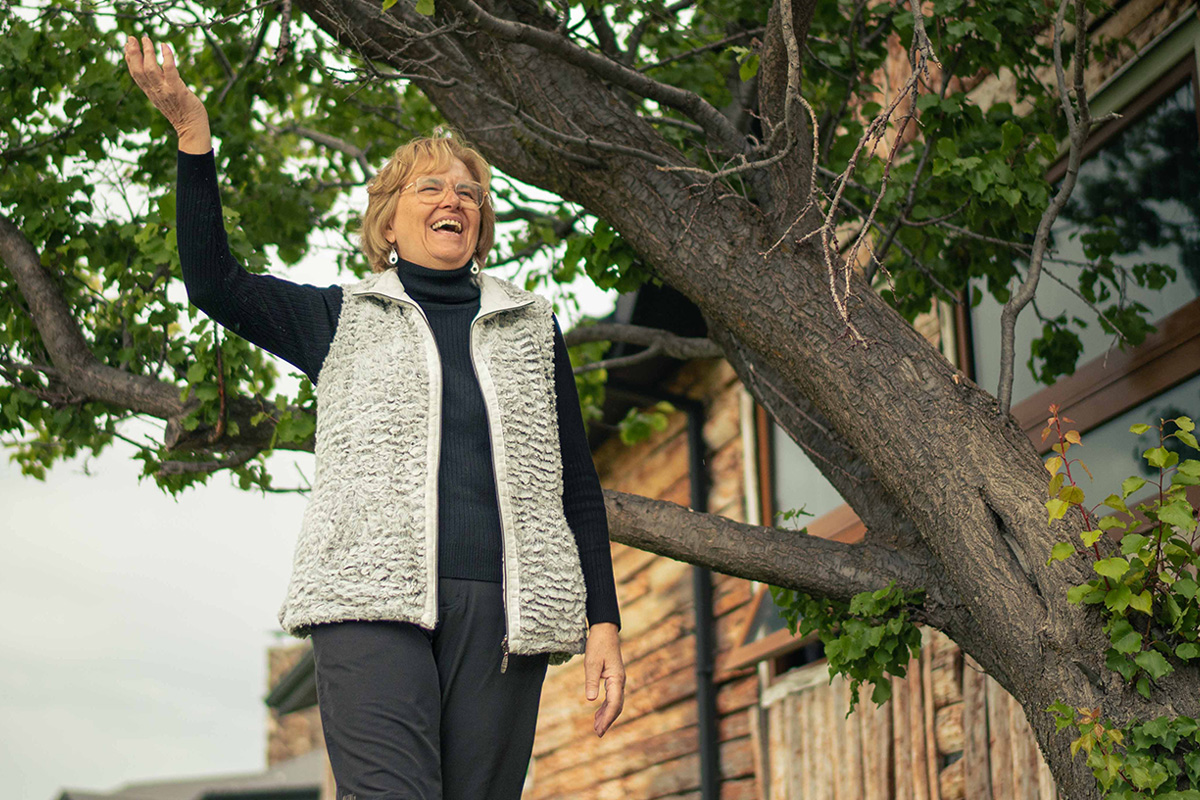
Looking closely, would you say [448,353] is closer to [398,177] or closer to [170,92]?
[398,177]

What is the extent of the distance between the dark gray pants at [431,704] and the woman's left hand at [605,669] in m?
0.16

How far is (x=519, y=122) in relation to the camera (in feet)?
10.3

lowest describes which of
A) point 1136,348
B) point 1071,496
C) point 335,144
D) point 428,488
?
point 428,488

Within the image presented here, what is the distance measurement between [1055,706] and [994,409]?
2.26 ft

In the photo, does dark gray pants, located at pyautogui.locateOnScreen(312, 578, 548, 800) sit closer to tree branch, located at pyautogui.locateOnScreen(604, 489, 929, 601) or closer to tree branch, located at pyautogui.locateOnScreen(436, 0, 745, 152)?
tree branch, located at pyautogui.locateOnScreen(604, 489, 929, 601)

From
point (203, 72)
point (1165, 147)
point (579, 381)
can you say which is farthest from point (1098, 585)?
point (203, 72)

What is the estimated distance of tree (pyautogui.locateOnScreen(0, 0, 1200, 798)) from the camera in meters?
2.69

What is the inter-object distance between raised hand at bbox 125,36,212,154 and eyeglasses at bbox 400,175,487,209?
1.34ft

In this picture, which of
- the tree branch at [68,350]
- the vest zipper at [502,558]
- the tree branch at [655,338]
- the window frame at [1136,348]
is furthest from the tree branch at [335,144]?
the vest zipper at [502,558]

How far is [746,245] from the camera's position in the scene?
3.03 meters

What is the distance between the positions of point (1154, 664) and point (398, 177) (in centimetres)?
177

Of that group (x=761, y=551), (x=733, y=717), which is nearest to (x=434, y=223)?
(x=761, y=551)

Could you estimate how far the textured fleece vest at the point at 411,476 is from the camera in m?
1.96

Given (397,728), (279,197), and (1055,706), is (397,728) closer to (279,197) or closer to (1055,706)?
(1055,706)
